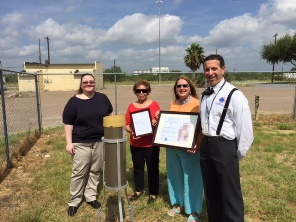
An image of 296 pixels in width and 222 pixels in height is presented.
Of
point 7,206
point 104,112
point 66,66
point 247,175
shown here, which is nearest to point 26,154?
point 7,206

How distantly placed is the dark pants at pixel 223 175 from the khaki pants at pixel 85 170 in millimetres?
1638

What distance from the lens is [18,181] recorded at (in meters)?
5.22

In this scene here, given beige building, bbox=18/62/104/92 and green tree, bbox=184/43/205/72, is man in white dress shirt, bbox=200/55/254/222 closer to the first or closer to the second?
beige building, bbox=18/62/104/92

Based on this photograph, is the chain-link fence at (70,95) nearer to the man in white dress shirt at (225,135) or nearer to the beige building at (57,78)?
the beige building at (57,78)

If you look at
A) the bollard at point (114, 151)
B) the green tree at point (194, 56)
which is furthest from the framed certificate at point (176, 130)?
the green tree at point (194, 56)

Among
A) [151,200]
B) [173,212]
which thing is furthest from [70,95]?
[173,212]

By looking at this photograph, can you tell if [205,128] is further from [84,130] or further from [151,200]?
[151,200]

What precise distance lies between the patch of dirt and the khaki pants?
95 cm

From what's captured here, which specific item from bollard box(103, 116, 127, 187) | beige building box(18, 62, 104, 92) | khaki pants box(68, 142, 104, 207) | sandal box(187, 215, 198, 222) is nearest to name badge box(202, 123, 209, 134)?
bollard box(103, 116, 127, 187)

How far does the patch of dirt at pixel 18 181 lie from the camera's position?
420 centimetres

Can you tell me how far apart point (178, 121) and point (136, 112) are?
1.99ft

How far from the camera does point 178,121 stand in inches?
136

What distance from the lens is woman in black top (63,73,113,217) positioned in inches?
145

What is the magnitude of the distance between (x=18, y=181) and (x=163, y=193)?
112 inches
